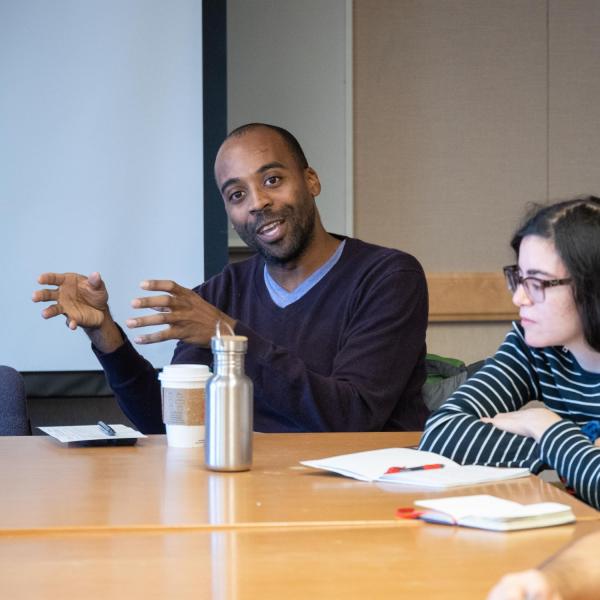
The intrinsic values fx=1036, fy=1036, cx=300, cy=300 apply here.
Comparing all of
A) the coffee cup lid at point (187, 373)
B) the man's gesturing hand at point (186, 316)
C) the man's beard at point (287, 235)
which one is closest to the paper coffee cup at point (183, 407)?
the coffee cup lid at point (187, 373)

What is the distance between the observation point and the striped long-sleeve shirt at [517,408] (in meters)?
1.53

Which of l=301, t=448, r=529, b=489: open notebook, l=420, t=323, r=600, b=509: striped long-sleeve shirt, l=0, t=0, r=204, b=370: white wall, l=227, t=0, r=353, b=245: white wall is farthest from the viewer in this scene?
l=227, t=0, r=353, b=245: white wall

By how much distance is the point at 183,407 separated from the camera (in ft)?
5.57

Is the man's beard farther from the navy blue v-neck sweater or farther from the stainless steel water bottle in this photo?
the stainless steel water bottle

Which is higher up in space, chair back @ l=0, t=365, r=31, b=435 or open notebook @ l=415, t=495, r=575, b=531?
open notebook @ l=415, t=495, r=575, b=531

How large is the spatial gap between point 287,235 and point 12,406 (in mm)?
718

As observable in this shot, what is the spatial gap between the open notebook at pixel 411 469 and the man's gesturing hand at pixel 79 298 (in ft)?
2.30

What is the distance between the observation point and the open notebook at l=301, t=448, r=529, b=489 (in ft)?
4.56

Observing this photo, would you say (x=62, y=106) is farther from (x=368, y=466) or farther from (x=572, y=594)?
(x=572, y=594)

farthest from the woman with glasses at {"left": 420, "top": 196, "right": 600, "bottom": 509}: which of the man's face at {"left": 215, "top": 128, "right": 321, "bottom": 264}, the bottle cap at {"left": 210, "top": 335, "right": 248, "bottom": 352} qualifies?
the man's face at {"left": 215, "top": 128, "right": 321, "bottom": 264}

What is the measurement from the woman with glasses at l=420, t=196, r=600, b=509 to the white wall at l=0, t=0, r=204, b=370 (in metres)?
1.14

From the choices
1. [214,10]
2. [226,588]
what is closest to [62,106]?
[214,10]

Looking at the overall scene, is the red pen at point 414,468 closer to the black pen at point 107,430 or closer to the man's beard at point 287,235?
the black pen at point 107,430

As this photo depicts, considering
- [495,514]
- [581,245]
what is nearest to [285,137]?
[581,245]
